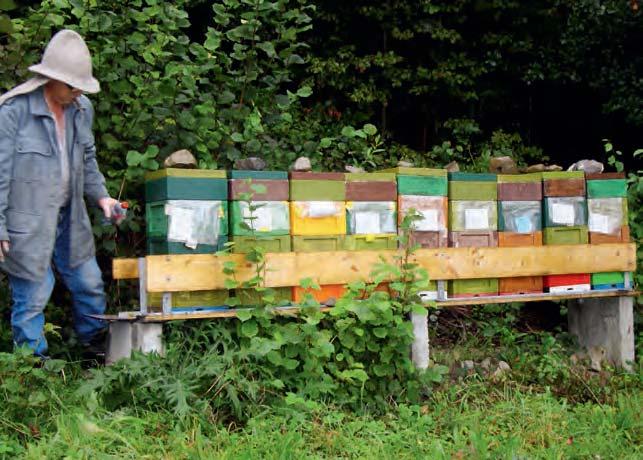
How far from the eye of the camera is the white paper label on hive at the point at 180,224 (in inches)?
160

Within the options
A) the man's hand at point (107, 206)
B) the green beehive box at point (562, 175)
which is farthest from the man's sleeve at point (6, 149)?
the green beehive box at point (562, 175)

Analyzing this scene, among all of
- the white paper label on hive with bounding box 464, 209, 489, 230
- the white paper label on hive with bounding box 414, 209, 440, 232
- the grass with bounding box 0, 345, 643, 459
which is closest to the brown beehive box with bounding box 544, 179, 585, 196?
the white paper label on hive with bounding box 464, 209, 489, 230

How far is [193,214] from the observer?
4.13m

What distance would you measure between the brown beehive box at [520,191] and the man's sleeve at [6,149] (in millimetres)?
2873

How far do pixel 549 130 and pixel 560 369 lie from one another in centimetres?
791

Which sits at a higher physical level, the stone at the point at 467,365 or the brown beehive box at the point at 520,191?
the brown beehive box at the point at 520,191

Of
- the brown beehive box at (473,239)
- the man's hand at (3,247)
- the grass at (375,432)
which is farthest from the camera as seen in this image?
the brown beehive box at (473,239)

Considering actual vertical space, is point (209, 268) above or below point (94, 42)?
below

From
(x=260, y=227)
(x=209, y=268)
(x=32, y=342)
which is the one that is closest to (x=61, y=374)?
(x=32, y=342)

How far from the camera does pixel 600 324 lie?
17.7 ft

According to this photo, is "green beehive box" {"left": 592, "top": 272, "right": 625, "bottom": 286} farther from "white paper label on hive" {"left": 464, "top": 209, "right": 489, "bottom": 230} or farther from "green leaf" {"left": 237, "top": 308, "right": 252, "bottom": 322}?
"green leaf" {"left": 237, "top": 308, "right": 252, "bottom": 322}

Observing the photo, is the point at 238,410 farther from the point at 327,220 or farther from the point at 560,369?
the point at 560,369

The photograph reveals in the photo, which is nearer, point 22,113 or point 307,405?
point 307,405

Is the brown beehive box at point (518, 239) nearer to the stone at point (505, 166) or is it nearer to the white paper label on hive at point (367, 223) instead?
the stone at point (505, 166)
